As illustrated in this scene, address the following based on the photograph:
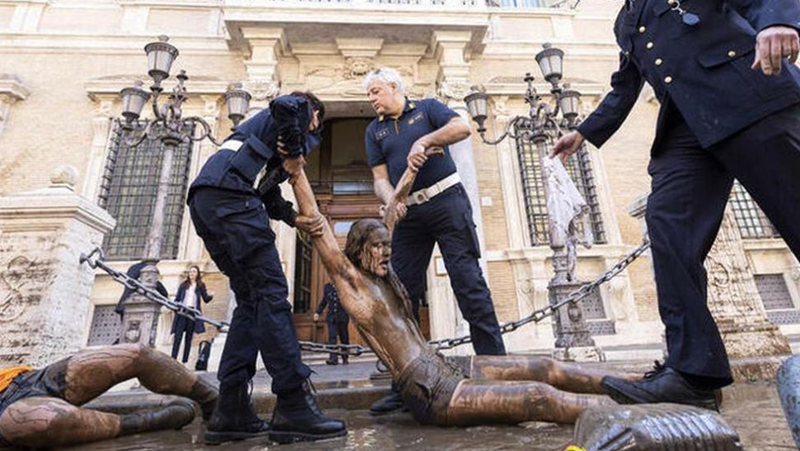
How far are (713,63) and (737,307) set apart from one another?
321 centimetres

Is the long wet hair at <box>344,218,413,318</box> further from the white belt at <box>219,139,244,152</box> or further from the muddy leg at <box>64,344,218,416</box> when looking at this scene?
the muddy leg at <box>64,344,218,416</box>

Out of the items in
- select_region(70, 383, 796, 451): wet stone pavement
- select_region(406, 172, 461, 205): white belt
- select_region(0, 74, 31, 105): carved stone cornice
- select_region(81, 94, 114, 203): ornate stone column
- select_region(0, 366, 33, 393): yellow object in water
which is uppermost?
select_region(0, 74, 31, 105): carved stone cornice

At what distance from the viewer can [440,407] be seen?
1.82 m

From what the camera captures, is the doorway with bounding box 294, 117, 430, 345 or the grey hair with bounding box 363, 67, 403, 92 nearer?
the grey hair with bounding box 363, 67, 403, 92

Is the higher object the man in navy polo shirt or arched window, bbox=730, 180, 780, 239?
arched window, bbox=730, 180, 780, 239

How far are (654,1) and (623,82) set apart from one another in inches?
13.9

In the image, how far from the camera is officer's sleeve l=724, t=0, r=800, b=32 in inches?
51.1

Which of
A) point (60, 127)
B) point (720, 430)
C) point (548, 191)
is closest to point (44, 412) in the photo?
point (720, 430)

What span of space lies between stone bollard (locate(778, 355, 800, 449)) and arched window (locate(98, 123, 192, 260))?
9352 millimetres

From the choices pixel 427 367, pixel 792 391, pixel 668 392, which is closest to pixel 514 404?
pixel 427 367

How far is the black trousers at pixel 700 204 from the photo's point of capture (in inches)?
53.7

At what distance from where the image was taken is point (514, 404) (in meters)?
1.75

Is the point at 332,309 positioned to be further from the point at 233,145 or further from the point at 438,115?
the point at 233,145

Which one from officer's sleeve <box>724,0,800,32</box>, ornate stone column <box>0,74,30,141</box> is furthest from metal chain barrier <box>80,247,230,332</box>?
ornate stone column <box>0,74,30,141</box>
